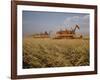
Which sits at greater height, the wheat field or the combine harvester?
the combine harvester

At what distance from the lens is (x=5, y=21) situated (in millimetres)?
1948

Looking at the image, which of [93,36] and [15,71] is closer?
[15,71]

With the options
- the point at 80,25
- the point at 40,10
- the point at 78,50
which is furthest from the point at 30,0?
the point at 78,50

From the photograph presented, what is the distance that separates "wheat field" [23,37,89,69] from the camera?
2.03m

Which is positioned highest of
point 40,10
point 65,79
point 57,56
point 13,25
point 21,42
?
point 40,10

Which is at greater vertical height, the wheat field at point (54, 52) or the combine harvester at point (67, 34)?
the combine harvester at point (67, 34)

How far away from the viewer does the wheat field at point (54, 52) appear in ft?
6.66

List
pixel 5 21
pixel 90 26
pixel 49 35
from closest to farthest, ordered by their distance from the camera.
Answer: pixel 5 21, pixel 49 35, pixel 90 26

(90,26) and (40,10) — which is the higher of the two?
(40,10)

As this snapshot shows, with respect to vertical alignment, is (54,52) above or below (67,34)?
below

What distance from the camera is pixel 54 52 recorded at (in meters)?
2.11

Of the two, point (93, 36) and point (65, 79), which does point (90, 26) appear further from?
point (65, 79)

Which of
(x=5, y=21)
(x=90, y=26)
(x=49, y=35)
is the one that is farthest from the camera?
(x=90, y=26)

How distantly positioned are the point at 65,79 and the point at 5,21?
2.88 ft
